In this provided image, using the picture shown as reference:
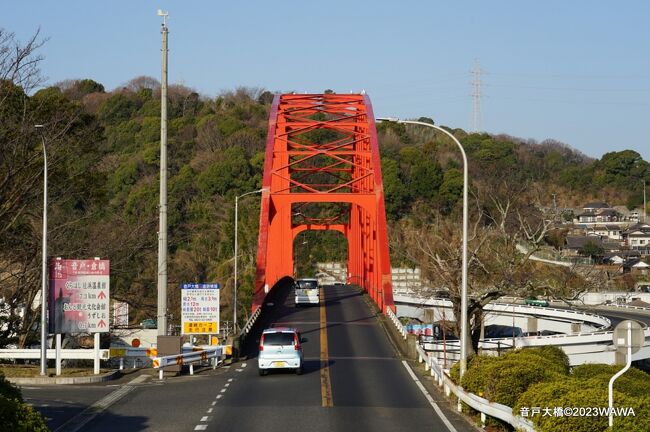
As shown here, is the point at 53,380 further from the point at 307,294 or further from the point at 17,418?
the point at 307,294

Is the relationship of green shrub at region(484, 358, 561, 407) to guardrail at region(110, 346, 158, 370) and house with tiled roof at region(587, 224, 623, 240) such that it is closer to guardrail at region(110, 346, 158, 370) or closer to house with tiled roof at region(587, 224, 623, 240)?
guardrail at region(110, 346, 158, 370)

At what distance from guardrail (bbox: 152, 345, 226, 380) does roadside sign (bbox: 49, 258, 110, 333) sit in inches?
79.5

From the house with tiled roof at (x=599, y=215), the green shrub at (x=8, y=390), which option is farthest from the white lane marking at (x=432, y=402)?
the house with tiled roof at (x=599, y=215)

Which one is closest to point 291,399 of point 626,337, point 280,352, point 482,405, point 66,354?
point 280,352

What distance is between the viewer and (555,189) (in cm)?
14888

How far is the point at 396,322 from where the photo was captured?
44969mm

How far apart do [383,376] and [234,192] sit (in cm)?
8191

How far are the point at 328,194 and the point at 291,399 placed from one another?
38945mm

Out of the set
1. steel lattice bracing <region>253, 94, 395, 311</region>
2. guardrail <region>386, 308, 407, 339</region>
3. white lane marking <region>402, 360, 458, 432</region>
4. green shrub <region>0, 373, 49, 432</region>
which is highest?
Answer: steel lattice bracing <region>253, 94, 395, 311</region>

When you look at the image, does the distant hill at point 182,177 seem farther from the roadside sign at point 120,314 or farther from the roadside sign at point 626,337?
the roadside sign at point 626,337

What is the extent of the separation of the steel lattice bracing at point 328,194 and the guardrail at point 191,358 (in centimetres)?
1585

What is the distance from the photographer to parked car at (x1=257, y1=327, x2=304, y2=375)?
104ft

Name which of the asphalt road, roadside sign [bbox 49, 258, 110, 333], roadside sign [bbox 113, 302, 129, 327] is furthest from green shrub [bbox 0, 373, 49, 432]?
roadside sign [bbox 113, 302, 129, 327]

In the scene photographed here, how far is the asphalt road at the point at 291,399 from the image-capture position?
2153cm
